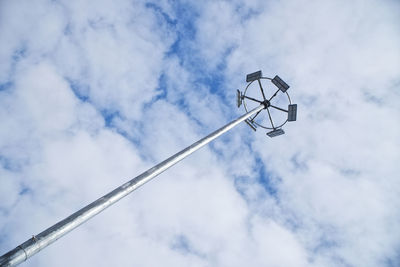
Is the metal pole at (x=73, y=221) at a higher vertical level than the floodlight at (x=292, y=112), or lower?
lower

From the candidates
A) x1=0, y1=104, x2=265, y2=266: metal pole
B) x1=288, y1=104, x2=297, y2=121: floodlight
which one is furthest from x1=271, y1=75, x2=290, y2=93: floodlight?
x1=0, y1=104, x2=265, y2=266: metal pole

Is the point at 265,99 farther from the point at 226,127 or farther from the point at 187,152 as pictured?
the point at 187,152

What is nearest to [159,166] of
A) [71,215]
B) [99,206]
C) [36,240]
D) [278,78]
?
[99,206]

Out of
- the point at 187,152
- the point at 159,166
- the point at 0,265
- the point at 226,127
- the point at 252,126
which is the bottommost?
the point at 0,265

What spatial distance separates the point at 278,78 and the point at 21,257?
1341 centimetres

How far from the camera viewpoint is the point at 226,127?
952cm

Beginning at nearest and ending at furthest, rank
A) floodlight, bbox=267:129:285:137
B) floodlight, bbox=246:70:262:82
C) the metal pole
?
the metal pole
floodlight, bbox=267:129:285:137
floodlight, bbox=246:70:262:82

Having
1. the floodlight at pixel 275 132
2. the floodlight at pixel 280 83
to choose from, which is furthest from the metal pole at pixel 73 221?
the floodlight at pixel 280 83

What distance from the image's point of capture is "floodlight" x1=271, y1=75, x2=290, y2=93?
1341 centimetres

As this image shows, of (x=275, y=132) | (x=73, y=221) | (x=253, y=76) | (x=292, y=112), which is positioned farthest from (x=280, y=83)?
(x=73, y=221)

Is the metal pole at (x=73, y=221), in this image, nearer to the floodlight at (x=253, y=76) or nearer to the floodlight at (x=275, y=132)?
the floodlight at (x=275, y=132)

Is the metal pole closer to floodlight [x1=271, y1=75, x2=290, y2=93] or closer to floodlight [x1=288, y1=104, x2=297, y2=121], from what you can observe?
floodlight [x1=288, y1=104, x2=297, y2=121]

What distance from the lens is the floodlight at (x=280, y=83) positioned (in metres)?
13.4

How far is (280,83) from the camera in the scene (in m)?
13.5
